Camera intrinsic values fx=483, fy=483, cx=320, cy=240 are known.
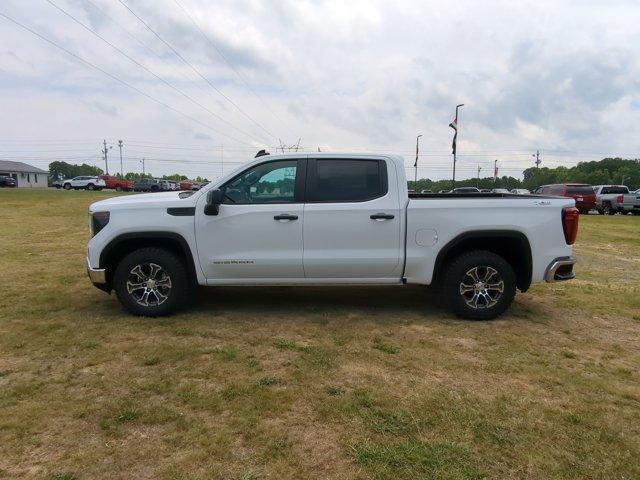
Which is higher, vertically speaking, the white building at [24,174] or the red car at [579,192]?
the white building at [24,174]

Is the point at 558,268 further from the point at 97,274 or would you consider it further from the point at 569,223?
the point at 97,274

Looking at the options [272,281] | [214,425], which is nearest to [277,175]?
[272,281]

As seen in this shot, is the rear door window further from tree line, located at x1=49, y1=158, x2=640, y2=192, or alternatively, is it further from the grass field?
tree line, located at x1=49, y1=158, x2=640, y2=192

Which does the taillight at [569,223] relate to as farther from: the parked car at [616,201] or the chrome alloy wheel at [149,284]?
the parked car at [616,201]

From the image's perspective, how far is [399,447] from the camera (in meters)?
2.77

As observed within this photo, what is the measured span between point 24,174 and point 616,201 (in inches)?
3404

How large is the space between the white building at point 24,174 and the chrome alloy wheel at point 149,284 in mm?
84094

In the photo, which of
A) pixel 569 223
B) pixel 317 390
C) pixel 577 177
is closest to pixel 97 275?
pixel 317 390

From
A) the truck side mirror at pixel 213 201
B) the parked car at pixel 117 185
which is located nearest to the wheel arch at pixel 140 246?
the truck side mirror at pixel 213 201

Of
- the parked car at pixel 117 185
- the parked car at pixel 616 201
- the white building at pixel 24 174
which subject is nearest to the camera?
the parked car at pixel 616 201

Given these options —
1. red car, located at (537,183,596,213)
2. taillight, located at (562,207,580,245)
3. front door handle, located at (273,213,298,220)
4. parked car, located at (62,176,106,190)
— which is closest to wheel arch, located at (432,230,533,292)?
taillight, located at (562,207,580,245)

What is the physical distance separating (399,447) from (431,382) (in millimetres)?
966

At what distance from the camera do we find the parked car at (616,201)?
2512 centimetres

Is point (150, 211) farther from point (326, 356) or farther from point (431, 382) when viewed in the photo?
point (431, 382)
